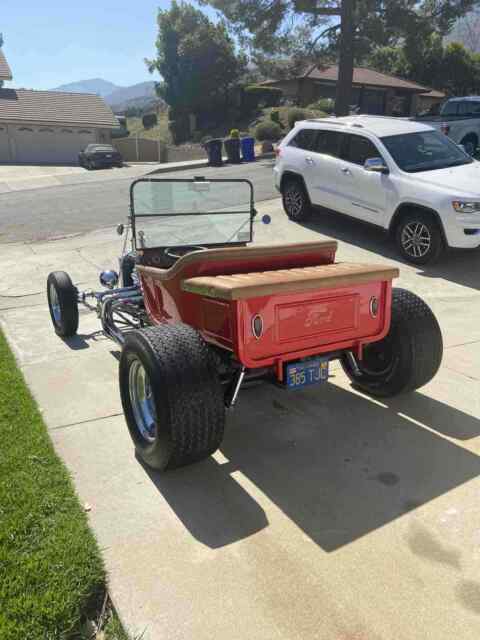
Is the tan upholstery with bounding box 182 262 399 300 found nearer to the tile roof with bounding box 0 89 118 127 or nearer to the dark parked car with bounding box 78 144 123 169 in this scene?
the dark parked car with bounding box 78 144 123 169

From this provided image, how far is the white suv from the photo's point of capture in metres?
7.89

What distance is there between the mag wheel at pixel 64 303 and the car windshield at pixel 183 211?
1.18 metres

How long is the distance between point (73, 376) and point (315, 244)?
2552 millimetres

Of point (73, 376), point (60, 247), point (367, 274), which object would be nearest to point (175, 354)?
point (367, 274)

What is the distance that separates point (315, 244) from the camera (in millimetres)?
4043

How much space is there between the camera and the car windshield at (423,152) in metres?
8.71

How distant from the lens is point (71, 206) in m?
15.3

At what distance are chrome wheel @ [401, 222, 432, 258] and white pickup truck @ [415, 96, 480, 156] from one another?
7937mm

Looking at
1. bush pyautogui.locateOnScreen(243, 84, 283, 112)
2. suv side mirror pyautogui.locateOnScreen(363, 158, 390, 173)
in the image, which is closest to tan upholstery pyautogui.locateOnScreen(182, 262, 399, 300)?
suv side mirror pyautogui.locateOnScreen(363, 158, 390, 173)

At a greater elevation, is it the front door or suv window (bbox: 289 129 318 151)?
suv window (bbox: 289 129 318 151)

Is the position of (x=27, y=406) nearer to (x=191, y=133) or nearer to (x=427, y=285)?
(x=427, y=285)

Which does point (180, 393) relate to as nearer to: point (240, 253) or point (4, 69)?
point (240, 253)

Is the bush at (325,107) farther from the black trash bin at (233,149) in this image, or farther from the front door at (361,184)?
the front door at (361,184)

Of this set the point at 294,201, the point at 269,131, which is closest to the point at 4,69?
the point at 269,131
